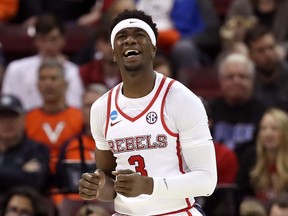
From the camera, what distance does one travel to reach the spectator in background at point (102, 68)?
368 inches

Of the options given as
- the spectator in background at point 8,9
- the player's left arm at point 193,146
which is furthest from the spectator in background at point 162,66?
the player's left arm at point 193,146

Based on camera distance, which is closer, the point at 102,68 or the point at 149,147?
the point at 149,147

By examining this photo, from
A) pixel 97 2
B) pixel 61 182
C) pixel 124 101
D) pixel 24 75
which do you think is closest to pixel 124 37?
pixel 124 101

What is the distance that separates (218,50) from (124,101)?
5574 millimetres

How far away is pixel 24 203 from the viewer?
287 inches

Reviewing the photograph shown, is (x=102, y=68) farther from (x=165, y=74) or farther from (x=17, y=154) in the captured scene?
(x=17, y=154)

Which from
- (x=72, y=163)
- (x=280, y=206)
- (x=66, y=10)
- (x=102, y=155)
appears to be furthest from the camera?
(x=66, y=10)

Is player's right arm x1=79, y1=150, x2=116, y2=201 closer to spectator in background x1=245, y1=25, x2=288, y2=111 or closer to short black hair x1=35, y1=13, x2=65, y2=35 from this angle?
spectator in background x1=245, y1=25, x2=288, y2=111

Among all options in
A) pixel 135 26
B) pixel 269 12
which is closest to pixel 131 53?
pixel 135 26

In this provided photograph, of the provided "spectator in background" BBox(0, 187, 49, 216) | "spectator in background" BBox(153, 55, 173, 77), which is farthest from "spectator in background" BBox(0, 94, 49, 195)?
"spectator in background" BBox(153, 55, 173, 77)

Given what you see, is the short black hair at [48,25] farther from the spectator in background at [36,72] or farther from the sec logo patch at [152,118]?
the sec logo patch at [152,118]

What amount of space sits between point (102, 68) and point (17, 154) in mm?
1872

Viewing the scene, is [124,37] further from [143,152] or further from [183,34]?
[183,34]

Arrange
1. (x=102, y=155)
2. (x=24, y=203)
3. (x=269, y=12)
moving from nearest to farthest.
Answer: (x=102, y=155) → (x=24, y=203) → (x=269, y=12)
